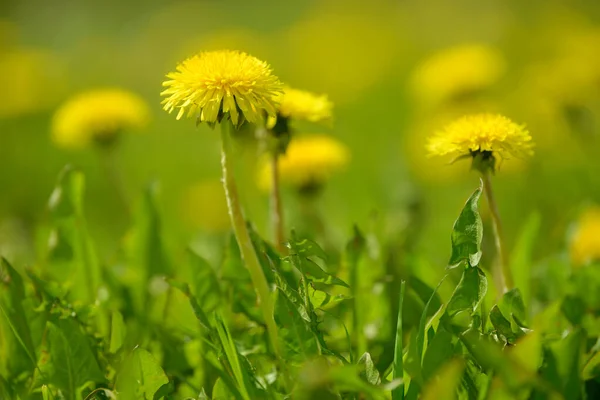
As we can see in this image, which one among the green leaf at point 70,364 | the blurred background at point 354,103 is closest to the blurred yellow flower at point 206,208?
the blurred background at point 354,103

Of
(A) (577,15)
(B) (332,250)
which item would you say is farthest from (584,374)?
(A) (577,15)

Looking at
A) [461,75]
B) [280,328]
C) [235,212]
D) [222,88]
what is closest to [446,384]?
[280,328]

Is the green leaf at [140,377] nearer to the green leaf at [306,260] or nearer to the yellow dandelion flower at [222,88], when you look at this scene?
the green leaf at [306,260]

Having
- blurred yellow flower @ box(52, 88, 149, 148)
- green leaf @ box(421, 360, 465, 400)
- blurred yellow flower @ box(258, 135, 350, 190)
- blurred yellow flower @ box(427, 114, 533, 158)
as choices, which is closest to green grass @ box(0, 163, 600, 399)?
green leaf @ box(421, 360, 465, 400)

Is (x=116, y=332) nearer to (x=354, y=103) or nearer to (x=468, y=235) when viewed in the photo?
(x=468, y=235)

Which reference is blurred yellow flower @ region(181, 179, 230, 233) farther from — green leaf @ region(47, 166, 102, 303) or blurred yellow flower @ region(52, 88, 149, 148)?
green leaf @ region(47, 166, 102, 303)

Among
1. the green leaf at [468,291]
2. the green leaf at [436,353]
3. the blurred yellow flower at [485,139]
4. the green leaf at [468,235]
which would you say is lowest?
the green leaf at [436,353]

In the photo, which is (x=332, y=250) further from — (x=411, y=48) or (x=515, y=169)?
(x=411, y=48)
